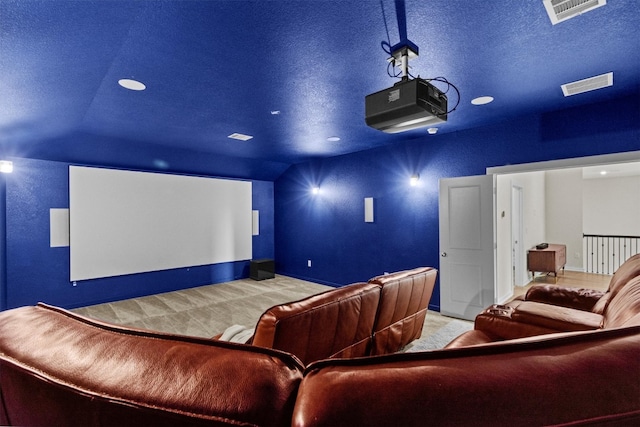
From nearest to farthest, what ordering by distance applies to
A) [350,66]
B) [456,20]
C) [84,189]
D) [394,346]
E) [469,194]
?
1. [456,20]
2. [350,66]
3. [394,346]
4. [469,194]
5. [84,189]

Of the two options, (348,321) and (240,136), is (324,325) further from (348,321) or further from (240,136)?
(240,136)

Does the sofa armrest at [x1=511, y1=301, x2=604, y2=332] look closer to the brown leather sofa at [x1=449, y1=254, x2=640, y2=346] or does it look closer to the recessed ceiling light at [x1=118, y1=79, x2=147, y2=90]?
the brown leather sofa at [x1=449, y1=254, x2=640, y2=346]

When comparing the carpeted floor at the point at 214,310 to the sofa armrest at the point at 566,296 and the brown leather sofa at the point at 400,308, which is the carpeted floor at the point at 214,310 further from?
the sofa armrest at the point at 566,296

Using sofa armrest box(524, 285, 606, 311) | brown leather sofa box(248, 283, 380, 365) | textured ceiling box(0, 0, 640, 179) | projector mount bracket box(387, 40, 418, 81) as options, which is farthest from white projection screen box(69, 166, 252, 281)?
sofa armrest box(524, 285, 606, 311)

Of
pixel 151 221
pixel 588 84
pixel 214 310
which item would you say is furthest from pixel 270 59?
pixel 151 221

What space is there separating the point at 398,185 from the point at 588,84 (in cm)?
265

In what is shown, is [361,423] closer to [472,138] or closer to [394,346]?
[394,346]

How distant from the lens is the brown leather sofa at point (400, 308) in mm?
2420

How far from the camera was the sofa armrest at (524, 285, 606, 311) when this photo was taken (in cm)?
269

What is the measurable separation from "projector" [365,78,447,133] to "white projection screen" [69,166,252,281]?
4766mm

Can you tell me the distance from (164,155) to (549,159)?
5.77 metres

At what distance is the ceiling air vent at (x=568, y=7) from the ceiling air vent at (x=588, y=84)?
1238 millimetres

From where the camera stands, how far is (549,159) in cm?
357

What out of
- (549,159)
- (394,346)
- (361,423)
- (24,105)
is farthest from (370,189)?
(361,423)
